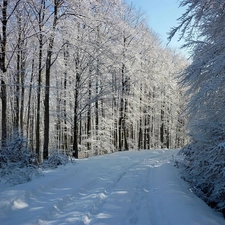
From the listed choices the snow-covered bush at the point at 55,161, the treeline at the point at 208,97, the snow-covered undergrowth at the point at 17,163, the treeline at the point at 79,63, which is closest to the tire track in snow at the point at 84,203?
the snow-covered undergrowth at the point at 17,163

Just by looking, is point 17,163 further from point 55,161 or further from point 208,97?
point 208,97

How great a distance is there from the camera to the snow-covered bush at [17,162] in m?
7.29

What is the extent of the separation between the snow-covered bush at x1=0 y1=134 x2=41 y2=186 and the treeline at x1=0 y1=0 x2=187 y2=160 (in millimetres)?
571

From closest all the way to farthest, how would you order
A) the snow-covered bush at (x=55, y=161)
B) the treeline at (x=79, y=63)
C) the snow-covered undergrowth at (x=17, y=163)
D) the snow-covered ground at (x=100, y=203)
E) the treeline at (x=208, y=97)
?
the snow-covered ground at (x=100, y=203) → the treeline at (x=208, y=97) → the snow-covered undergrowth at (x=17, y=163) → the snow-covered bush at (x=55, y=161) → the treeline at (x=79, y=63)

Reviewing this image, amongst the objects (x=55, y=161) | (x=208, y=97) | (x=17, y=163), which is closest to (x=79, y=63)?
(x=55, y=161)

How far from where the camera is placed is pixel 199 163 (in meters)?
7.40

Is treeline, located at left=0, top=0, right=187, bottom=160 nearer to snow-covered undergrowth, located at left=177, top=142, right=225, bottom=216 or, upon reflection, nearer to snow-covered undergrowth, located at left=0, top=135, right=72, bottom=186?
snow-covered undergrowth, located at left=0, top=135, right=72, bottom=186

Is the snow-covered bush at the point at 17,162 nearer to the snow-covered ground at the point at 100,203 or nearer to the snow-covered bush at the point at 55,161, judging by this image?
the snow-covered ground at the point at 100,203

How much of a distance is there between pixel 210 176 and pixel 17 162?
6.66 meters

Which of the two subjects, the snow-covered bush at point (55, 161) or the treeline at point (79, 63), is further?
the treeline at point (79, 63)

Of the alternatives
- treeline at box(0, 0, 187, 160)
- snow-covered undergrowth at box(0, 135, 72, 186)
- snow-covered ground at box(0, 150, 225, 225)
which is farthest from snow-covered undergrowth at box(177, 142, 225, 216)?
snow-covered undergrowth at box(0, 135, 72, 186)

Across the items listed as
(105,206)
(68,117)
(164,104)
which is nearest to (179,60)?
(164,104)

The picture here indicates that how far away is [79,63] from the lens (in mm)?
16391

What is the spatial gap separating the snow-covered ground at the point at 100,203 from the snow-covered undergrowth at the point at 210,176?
23.0 inches
